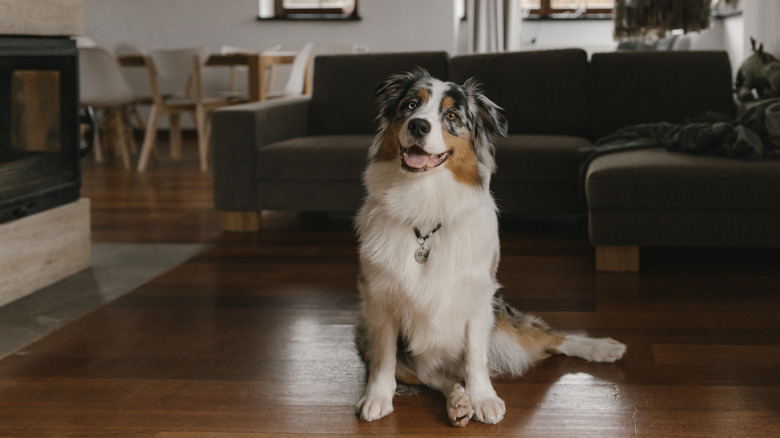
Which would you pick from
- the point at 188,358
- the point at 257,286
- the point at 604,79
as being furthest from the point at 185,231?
the point at 604,79

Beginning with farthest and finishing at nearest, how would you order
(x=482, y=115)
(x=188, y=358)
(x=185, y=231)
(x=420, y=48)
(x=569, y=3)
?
(x=569, y=3) < (x=420, y=48) < (x=185, y=231) < (x=188, y=358) < (x=482, y=115)

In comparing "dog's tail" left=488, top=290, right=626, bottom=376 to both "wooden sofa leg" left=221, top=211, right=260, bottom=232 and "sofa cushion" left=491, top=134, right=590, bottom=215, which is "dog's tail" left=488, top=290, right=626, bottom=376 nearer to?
"sofa cushion" left=491, top=134, right=590, bottom=215

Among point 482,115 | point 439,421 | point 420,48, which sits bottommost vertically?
point 439,421

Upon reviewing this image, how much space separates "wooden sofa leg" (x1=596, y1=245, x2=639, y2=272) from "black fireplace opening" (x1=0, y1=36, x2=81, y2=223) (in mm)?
2027

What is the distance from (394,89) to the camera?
1.97 metres

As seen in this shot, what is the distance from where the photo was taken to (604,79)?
4.35 metres

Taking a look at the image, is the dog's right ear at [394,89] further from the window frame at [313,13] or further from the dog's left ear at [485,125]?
the window frame at [313,13]

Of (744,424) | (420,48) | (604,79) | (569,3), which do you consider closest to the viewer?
(744,424)

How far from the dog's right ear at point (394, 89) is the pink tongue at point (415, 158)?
14cm

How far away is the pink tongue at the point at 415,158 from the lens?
5.99 feet

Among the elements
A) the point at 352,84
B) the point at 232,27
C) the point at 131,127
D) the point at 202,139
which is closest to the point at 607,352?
the point at 352,84

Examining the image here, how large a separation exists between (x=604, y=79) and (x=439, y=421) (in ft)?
9.59

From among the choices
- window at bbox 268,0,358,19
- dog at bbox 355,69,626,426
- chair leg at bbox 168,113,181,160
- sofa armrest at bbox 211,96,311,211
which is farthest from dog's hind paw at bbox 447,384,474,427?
window at bbox 268,0,358,19

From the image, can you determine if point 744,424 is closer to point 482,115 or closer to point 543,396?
point 543,396
